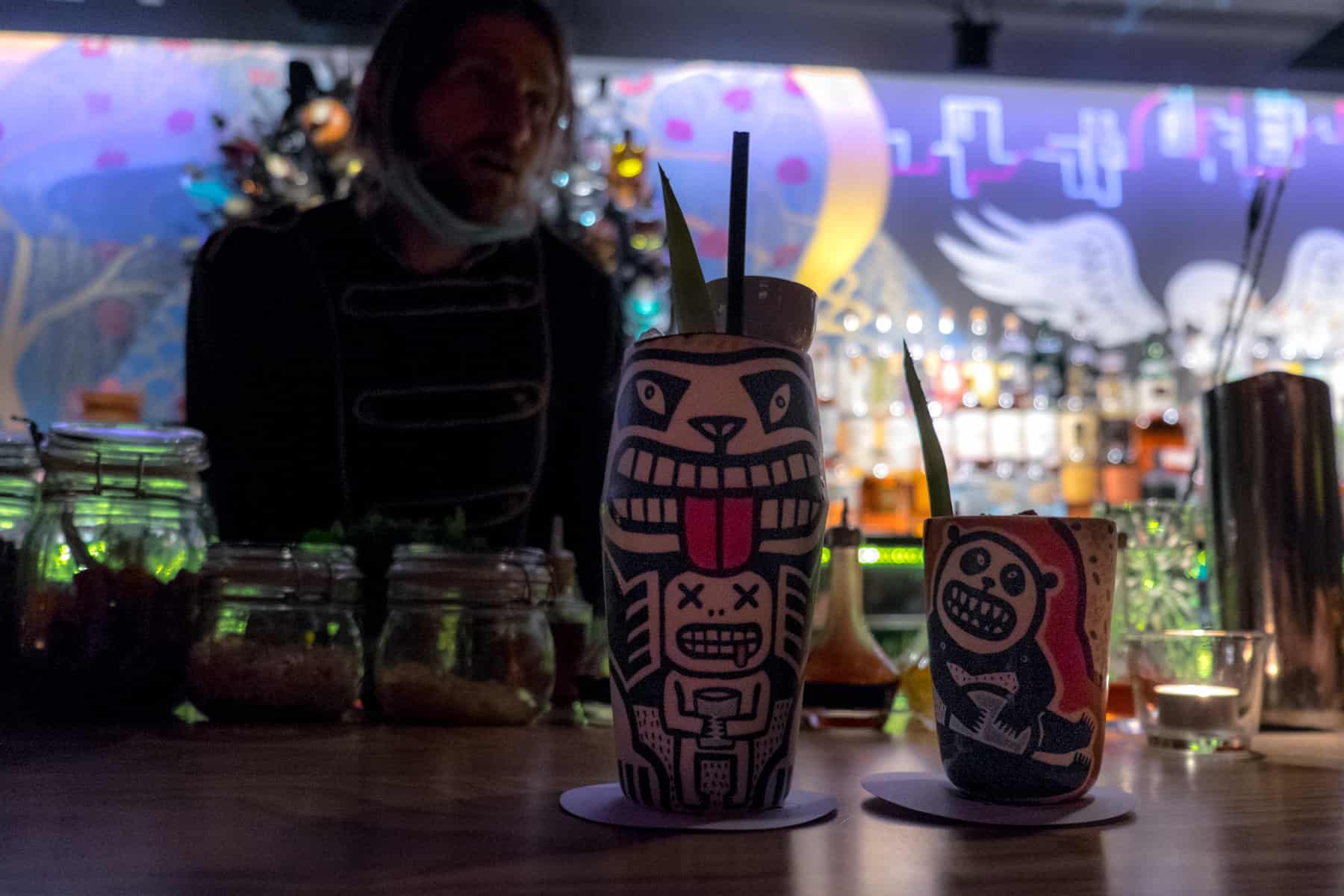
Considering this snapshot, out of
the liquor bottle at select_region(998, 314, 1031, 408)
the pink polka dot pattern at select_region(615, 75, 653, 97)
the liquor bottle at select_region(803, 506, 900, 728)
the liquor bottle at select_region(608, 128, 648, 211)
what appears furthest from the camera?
the pink polka dot pattern at select_region(615, 75, 653, 97)

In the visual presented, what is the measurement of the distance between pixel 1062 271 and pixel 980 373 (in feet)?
2.34

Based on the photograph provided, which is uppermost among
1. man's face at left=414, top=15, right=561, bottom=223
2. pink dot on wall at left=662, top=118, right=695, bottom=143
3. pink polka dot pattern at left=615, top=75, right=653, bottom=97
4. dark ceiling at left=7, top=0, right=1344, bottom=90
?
pink polka dot pattern at left=615, top=75, right=653, bottom=97

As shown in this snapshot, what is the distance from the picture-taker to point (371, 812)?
422mm

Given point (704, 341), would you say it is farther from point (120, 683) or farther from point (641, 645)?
point (120, 683)

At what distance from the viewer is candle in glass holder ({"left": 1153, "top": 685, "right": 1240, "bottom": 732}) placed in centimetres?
70

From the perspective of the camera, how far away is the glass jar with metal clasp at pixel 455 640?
719 millimetres

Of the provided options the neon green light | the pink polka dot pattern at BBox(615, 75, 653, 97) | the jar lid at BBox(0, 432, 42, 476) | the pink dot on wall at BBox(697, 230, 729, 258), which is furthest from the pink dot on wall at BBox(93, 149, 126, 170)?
the jar lid at BBox(0, 432, 42, 476)

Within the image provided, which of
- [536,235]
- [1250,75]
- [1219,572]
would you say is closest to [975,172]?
[1250,75]

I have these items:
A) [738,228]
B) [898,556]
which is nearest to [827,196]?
[898,556]

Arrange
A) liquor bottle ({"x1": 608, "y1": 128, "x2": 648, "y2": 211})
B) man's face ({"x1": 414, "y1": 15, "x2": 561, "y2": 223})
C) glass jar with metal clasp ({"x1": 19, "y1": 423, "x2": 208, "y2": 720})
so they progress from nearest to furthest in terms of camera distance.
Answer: glass jar with metal clasp ({"x1": 19, "y1": 423, "x2": 208, "y2": 720}) < man's face ({"x1": 414, "y1": 15, "x2": 561, "y2": 223}) < liquor bottle ({"x1": 608, "y1": 128, "x2": 648, "y2": 211})

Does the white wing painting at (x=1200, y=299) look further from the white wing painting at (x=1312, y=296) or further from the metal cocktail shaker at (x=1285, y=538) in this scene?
the metal cocktail shaker at (x=1285, y=538)

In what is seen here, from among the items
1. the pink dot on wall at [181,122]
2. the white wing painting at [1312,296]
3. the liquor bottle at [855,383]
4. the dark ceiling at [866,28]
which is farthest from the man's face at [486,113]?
the white wing painting at [1312,296]

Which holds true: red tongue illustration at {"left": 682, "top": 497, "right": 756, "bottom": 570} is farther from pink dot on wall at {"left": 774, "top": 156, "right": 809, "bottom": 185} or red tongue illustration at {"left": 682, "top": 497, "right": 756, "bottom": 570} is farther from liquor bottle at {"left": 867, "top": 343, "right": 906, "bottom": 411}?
pink dot on wall at {"left": 774, "top": 156, "right": 809, "bottom": 185}

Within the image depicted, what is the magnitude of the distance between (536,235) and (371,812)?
1.47 m
